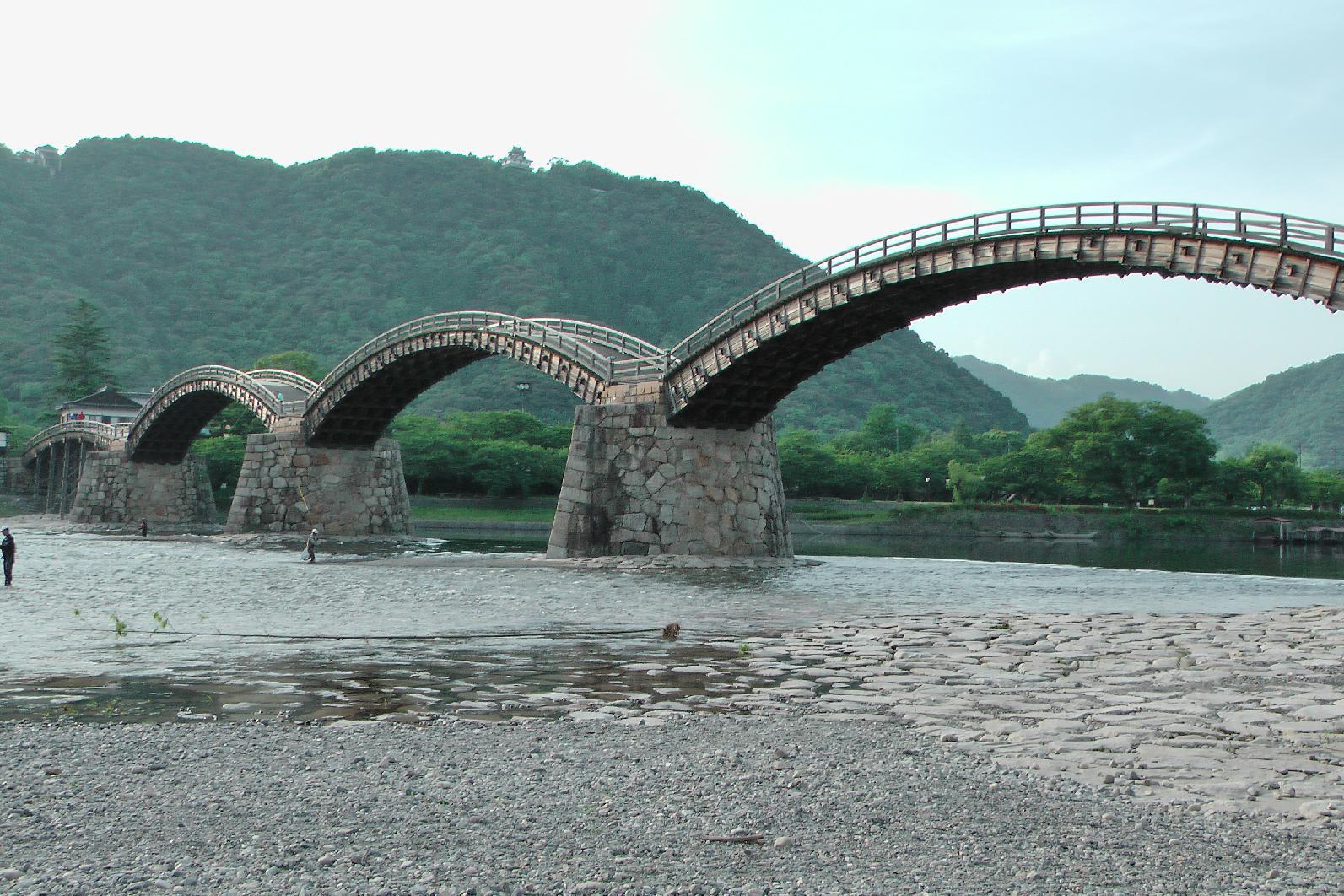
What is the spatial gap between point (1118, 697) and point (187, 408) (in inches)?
2588

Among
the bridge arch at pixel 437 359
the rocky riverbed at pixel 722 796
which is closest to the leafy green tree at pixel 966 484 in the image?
the bridge arch at pixel 437 359

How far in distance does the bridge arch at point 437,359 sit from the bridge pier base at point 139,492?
905 inches

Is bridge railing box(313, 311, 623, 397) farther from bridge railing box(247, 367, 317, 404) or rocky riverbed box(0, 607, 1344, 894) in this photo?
rocky riverbed box(0, 607, 1344, 894)

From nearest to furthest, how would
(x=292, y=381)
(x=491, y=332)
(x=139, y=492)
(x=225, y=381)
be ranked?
(x=491, y=332) → (x=225, y=381) → (x=292, y=381) → (x=139, y=492)

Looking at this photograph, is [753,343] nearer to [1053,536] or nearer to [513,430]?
[1053,536]

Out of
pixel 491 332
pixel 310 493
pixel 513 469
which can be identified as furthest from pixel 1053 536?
pixel 310 493

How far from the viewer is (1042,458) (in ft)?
318

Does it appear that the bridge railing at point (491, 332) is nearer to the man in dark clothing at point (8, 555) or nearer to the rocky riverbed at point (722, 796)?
the man in dark clothing at point (8, 555)

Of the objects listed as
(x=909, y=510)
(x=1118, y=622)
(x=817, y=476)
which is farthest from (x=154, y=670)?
(x=817, y=476)

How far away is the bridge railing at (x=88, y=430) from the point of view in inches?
2916

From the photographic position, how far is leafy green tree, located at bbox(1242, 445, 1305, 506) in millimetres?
100188

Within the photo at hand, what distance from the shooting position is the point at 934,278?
1135 inches

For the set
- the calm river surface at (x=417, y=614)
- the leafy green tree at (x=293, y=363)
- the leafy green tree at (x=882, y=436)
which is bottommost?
the calm river surface at (x=417, y=614)

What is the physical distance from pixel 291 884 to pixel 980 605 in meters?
18.7
